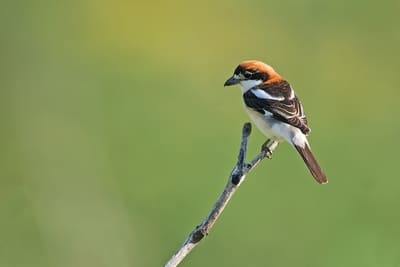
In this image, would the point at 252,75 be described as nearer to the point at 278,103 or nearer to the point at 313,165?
the point at 278,103

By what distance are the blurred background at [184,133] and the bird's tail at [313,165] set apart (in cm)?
110

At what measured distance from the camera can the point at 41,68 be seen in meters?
8.08

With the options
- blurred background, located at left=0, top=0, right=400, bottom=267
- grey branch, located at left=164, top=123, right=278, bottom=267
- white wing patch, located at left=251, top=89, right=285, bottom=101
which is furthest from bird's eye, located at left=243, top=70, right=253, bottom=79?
grey branch, located at left=164, top=123, right=278, bottom=267

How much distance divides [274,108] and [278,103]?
45mm

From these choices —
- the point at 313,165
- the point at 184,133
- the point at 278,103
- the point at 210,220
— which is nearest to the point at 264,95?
the point at 278,103

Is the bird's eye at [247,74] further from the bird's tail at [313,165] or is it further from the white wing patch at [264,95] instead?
the bird's tail at [313,165]

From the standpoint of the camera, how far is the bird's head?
4.70 metres

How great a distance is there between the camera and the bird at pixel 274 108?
443 cm

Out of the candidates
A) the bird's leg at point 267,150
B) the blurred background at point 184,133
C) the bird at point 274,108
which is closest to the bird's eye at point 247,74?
the bird at point 274,108

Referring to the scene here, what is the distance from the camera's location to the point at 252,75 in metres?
4.72

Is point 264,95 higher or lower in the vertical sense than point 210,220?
lower

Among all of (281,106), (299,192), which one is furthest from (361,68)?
(281,106)

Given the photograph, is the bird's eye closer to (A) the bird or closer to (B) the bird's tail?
(A) the bird

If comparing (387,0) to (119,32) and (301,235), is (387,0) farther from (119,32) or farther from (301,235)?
(301,235)
